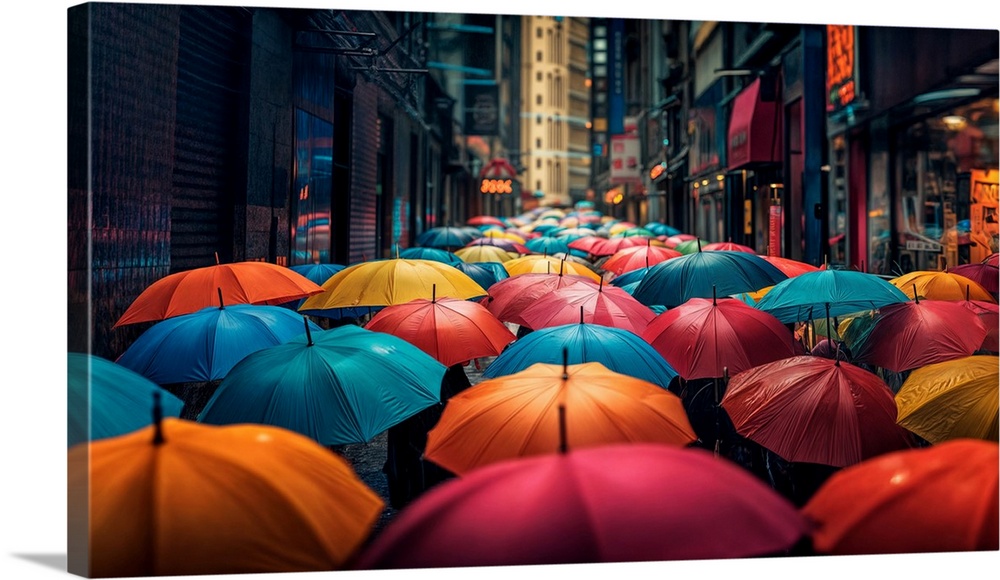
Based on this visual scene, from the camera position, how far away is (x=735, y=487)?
4.23 meters

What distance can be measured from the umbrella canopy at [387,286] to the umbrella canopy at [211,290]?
2.49 feet

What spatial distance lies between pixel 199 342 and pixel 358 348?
153 centimetres

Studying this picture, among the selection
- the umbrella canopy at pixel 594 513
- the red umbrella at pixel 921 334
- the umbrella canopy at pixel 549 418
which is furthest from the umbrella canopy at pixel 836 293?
the umbrella canopy at pixel 594 513

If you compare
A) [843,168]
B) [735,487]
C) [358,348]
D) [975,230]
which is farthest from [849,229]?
[735,487]

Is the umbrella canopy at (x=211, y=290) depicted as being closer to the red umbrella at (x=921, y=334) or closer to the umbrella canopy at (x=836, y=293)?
the umbrella canopy at (x=836, y=293)

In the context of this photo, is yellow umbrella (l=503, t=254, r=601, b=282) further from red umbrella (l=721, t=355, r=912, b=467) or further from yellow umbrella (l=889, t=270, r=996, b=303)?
red umbrella (l=721, t=355, r=912, b=467)

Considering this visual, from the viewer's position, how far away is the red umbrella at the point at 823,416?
6.56 meters

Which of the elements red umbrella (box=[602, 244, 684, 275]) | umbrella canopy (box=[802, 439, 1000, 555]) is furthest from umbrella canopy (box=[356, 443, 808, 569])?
red umbrella (box=[602, 244, 684, 275])

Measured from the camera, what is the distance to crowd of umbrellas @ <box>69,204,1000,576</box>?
13.8 feet

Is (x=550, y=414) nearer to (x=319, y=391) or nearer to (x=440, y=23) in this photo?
(x=319, y=391)

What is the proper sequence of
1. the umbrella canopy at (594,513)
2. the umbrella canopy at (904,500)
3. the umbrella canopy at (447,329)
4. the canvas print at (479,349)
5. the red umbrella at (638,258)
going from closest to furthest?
the umbrella canopy at (594,513) → the canvas print at (479,349) → the umbrella canopy at (904,500) → the umbrella canopy at (447,329) → the red umbrella at (638,258)

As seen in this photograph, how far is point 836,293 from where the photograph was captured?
846cm

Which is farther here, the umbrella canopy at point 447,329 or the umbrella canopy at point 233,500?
the umbrella canopy at point 447,329

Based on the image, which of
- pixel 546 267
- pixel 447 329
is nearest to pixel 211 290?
pixel 447 329
